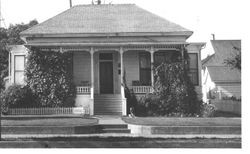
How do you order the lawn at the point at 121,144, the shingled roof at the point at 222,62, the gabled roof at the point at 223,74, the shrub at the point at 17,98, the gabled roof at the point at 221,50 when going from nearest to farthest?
1. the lawn at the point at 121,144
2. the shrub at the point at 17,98
3. the gabled roof at the point at 223,74
4. the shingled roof at the point at 222,62
5. the gabled roof at the point at 221,50

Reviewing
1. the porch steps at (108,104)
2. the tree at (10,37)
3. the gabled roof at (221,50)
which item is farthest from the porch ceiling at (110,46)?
the tree at (10,37)

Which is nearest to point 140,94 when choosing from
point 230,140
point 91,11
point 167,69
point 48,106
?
point 167,69

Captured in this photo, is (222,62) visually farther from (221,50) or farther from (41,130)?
A: (41,130)

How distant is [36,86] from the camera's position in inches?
877

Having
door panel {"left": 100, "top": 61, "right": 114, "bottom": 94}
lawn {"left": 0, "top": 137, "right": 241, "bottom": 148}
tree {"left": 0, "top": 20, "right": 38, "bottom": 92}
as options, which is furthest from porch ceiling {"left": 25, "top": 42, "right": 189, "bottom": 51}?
tree {"left": 0, "top": 20, "right": 38, "bottom": 92}

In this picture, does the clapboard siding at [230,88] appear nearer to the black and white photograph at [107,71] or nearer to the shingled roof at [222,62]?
the shingled roof at [222,62]

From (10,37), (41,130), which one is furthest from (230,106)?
(10,37)

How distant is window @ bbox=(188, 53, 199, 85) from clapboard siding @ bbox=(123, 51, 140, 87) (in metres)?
3.52

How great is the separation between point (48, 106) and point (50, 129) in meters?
8.16

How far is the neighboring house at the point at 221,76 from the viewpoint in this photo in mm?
35875

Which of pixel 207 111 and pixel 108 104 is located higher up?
pixel 108 104

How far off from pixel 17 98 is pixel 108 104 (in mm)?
5362

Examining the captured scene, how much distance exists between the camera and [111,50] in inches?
922

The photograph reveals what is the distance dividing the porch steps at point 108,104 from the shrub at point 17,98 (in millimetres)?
3695
